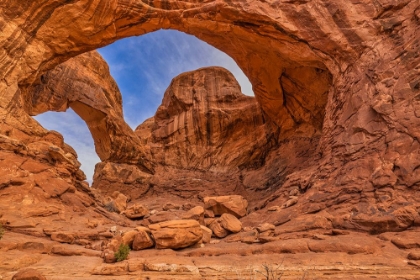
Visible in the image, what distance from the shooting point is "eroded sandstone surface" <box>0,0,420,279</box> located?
25.5 feet

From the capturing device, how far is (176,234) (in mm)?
8758

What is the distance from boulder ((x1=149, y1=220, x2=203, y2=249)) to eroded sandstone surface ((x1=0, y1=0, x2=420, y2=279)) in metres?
0.17

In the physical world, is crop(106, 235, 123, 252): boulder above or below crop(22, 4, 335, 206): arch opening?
below

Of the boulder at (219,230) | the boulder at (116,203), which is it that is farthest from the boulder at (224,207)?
the boulder at (116,203)

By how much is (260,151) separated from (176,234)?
59.3 feet

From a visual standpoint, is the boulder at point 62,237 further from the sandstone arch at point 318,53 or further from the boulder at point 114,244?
the sandstone arch at point 318,53

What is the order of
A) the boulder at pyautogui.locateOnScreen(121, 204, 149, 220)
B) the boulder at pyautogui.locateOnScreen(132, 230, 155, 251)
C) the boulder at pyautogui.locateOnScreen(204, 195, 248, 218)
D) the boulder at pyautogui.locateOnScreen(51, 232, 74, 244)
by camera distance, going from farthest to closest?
the boulder at pyautogui.locateOnScreen(121, 204, 149, 220) → the boulder at pyautogui.locateOnScreen(204, 195, 248, 218) → the boulder at pyautogui.locateOnScreen(51, 232, 74, 244) → the boulder at pyautogui.locateOnScreen(132, 230, 155, 251)

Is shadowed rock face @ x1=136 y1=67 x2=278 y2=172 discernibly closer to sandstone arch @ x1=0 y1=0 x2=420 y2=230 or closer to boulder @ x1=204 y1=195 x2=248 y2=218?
sandstone arch @ x1=0 y1=0 x2=420 y2=230

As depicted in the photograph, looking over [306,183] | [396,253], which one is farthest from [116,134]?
[396,253]

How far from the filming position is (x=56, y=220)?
10805 millimetres

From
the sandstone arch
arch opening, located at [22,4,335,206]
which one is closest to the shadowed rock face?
arch opening, located at [22,4,335,206]

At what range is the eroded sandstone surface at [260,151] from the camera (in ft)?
25.5

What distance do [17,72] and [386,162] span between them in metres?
17.6

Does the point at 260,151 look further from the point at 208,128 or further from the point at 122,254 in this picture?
the point at 122,254
